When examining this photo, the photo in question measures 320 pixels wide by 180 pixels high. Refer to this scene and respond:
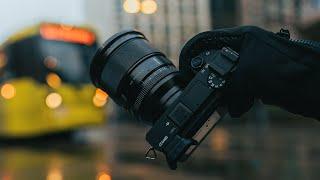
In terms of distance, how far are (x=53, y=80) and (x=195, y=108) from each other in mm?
10841

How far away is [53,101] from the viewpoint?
12.5m

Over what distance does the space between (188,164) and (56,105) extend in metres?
5.60

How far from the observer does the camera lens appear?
8.39 feet

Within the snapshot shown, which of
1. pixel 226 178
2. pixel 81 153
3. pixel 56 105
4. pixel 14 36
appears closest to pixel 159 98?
pixel 226 178

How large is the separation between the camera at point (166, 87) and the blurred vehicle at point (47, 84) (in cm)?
994

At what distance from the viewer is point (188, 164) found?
768 cm

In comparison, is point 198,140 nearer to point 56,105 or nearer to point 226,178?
point 226,178

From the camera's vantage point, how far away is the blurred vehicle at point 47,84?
12562 mm

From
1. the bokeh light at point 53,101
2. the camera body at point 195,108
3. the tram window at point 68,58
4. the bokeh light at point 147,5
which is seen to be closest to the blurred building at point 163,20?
the bokeh light at point 147,5

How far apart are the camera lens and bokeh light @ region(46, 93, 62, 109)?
32.8ft

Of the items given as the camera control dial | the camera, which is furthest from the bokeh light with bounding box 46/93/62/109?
the camera control dial

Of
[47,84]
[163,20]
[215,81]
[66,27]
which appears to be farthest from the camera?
[163,20]

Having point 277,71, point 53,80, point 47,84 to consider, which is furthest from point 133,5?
point 277,71

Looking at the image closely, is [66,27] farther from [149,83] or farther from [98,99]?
[149,83]
